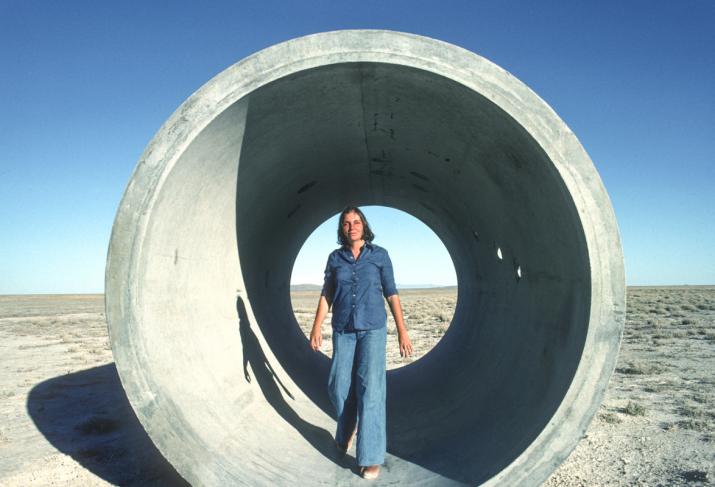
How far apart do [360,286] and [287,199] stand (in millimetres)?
2319

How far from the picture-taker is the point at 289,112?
3.72 meters

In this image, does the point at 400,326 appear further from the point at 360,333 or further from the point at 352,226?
the point at 352,226

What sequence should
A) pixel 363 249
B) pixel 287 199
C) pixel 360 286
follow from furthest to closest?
pixel 287 199
pixel 363 249
pixel 360 286

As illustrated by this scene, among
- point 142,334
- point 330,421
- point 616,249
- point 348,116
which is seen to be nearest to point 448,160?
point 348,116

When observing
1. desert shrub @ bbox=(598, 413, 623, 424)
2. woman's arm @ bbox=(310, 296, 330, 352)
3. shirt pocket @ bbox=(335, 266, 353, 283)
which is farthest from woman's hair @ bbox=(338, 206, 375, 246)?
desert shrub @ bbox=(598, 413, 623, 424)

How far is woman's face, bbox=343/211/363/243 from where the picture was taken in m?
3.89

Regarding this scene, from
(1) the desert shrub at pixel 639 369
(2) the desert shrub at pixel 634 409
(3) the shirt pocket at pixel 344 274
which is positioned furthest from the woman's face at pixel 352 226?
(1) the desert shrub at pixel 639 369

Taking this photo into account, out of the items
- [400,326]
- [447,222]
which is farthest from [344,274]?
[447,222]

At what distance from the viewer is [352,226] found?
12.8 feet

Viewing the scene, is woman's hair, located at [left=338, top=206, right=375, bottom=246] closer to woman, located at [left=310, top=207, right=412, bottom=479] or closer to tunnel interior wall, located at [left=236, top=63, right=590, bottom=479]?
woman, located at [left=310, top=207, right=412, bottom=479]

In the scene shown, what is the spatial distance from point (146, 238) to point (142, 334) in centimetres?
52

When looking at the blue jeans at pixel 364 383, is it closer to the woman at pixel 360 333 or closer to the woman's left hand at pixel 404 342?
the woman at pixel 360 333

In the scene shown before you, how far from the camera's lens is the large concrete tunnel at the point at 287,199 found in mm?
2906

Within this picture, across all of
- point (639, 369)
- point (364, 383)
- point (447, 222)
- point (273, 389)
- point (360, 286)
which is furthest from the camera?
point (639, 369)
